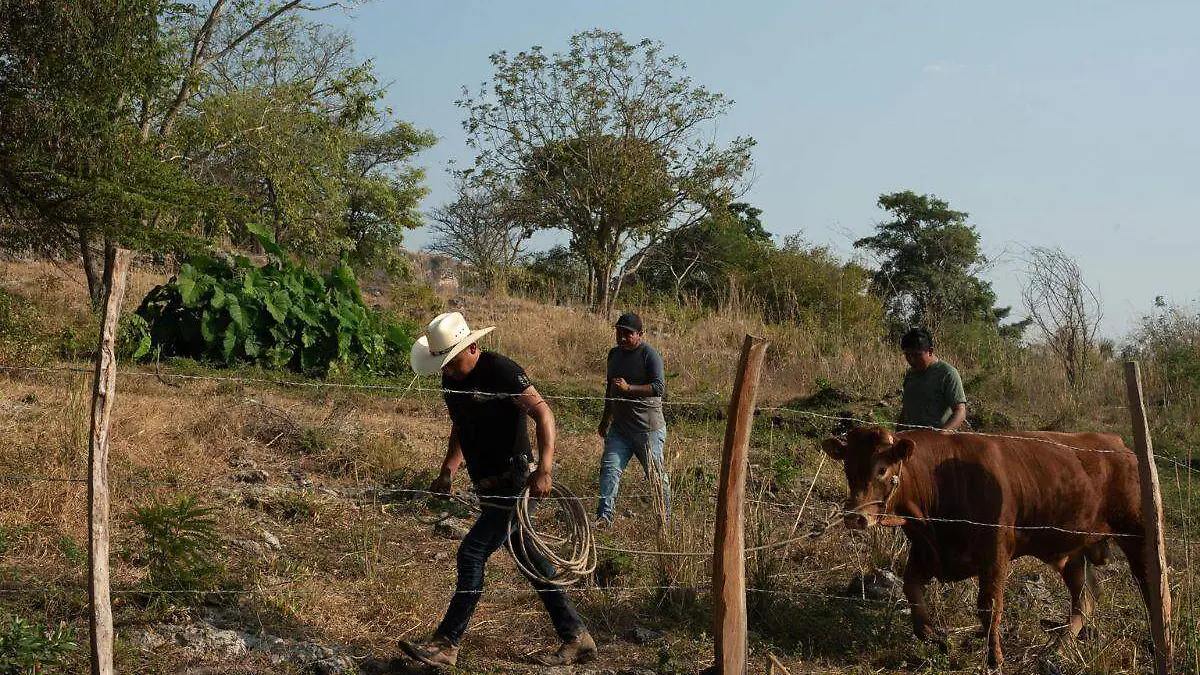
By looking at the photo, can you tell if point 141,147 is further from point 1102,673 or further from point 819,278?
point 819,278

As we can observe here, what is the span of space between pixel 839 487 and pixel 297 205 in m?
16.4

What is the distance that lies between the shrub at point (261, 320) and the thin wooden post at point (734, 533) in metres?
9.92

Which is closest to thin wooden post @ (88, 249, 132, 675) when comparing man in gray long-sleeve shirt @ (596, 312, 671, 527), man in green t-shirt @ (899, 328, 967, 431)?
man in gray long-sleeve shirt @ (596, 312, 671, 527)

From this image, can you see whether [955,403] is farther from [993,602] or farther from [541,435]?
[541,435]

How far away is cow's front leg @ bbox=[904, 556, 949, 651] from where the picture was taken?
626 centimetres

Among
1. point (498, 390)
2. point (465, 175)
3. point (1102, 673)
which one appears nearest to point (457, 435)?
point (498, 390)

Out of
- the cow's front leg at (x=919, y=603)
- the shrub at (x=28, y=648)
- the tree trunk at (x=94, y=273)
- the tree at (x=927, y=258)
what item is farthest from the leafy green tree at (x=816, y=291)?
the shrub at (x=28, y=648)

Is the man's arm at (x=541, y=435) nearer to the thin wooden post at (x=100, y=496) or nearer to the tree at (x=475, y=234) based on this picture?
the thin wooden post at (x=100, y=496)

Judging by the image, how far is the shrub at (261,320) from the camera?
545 inches

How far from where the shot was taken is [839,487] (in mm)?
10094

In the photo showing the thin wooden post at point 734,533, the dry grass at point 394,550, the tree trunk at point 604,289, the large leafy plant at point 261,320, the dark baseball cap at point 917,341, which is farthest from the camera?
the tree trunk at point 604,289

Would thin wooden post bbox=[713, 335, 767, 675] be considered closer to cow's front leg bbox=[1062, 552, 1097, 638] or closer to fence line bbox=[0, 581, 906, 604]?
fence line bbox=[0, 581, 906, 604]

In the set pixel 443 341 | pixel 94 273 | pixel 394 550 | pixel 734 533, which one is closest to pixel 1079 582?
pixel 734 533

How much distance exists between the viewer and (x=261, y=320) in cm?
1409
